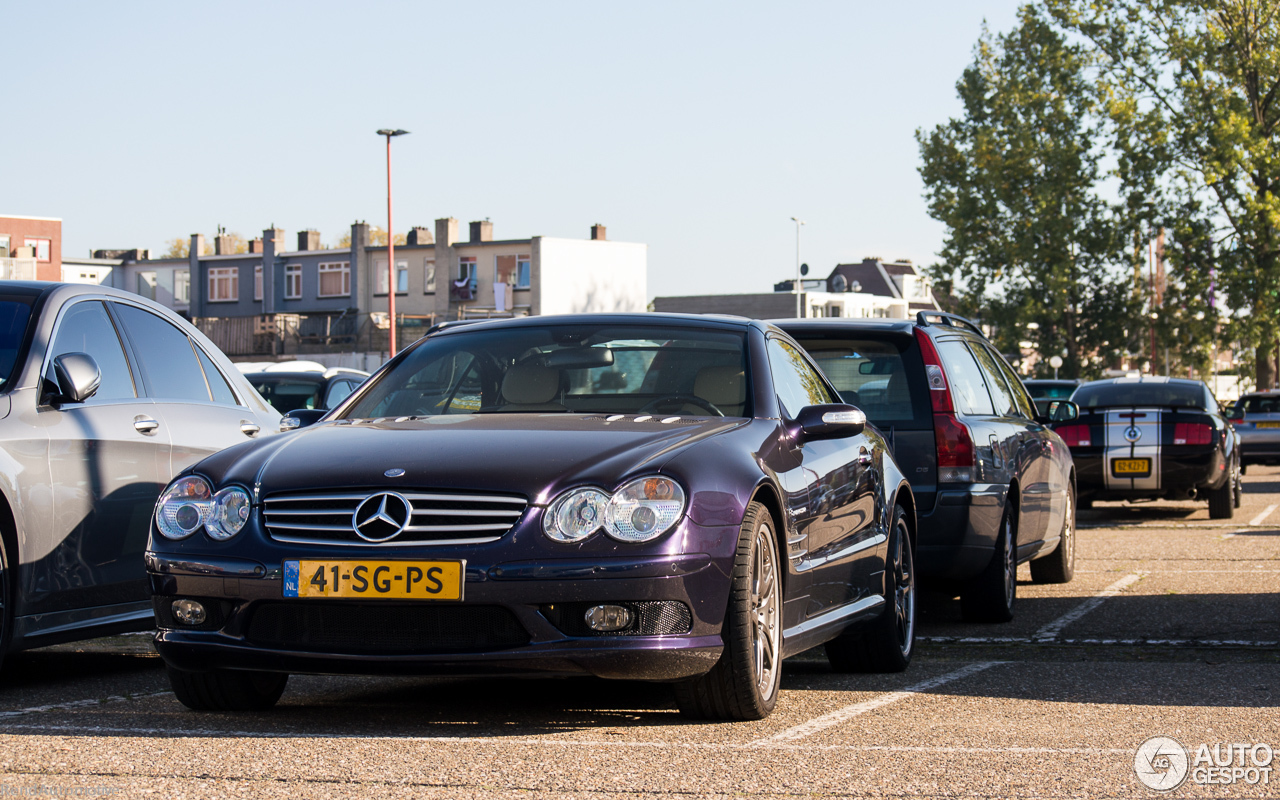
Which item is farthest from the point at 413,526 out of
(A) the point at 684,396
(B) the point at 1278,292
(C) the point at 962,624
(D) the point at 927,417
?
(B) the point at 1278,292

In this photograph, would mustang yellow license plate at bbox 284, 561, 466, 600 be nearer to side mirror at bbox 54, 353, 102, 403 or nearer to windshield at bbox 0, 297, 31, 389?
side mirror at bbox 54, 353, 102, 403

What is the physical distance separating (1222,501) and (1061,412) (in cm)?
761

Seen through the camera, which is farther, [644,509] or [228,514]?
[228,514]

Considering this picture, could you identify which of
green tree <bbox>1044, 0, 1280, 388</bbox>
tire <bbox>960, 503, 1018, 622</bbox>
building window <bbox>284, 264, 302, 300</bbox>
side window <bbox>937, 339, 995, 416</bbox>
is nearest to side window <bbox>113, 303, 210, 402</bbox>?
side window <bbox>937, 339, 995, 416</bbox>

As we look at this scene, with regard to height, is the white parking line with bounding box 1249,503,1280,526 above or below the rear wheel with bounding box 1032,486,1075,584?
below

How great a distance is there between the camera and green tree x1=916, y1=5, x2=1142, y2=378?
5350 centimetres

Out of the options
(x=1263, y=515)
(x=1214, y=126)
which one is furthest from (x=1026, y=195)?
(x=1263, y=515)

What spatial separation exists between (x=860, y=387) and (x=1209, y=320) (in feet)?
149

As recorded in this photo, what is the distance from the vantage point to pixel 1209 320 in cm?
5109

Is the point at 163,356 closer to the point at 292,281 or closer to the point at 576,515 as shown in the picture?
the point at 576,515

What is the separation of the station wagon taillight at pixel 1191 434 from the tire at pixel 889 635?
10.9 m

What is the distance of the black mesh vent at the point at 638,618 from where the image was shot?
16.6 feet

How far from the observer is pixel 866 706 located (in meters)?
6.02

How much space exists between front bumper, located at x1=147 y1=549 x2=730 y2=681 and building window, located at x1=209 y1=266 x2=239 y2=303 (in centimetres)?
9283
